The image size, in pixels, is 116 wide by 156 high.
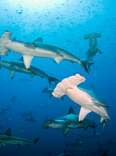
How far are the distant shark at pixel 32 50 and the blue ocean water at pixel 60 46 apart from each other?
169mm

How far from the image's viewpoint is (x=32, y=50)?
18.5 feet

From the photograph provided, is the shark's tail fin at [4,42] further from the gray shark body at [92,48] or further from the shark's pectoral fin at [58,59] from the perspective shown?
the gray shark body at [92,48]

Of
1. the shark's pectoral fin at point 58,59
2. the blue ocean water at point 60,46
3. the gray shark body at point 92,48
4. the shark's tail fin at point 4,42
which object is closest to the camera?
the shark's tail fin at point 4,42

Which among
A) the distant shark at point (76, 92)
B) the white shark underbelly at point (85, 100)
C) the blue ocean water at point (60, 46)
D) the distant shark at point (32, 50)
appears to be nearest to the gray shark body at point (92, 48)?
the blue ocean water at point (60, 46)

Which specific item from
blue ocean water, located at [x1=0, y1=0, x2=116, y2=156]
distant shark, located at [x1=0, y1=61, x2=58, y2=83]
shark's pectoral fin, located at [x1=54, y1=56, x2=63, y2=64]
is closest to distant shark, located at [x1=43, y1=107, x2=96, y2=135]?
blue ocean water, located at [x1=0, y1=0, x2=116, y2=156]

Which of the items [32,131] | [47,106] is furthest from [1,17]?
[47,106]

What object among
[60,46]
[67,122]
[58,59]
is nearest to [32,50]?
[58,59]

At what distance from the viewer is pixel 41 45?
18.3ft

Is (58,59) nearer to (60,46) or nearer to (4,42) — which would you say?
(4,42)

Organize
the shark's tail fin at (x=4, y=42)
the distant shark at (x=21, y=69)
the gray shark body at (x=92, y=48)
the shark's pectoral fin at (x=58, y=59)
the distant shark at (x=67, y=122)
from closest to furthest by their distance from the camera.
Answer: the shark's tail fin at (x=4, y=42)
the shark's pectoral fin at (x=58, y=59)
the distant shark at (x=67, y=122)
the distant shark at (x=21, y=69)
the gray shark body at (x=92, y=48)

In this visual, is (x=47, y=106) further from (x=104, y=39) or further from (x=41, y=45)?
(x=41, y=45)

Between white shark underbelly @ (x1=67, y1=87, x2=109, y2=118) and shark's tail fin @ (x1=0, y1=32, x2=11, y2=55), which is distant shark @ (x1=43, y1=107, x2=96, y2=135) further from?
shark's tail fin @ (x1=0, y1=32, x2=11, y2=55)

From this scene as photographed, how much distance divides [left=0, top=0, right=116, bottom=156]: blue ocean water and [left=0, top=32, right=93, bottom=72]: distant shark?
0.55 feet

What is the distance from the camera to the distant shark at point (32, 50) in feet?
17.3
